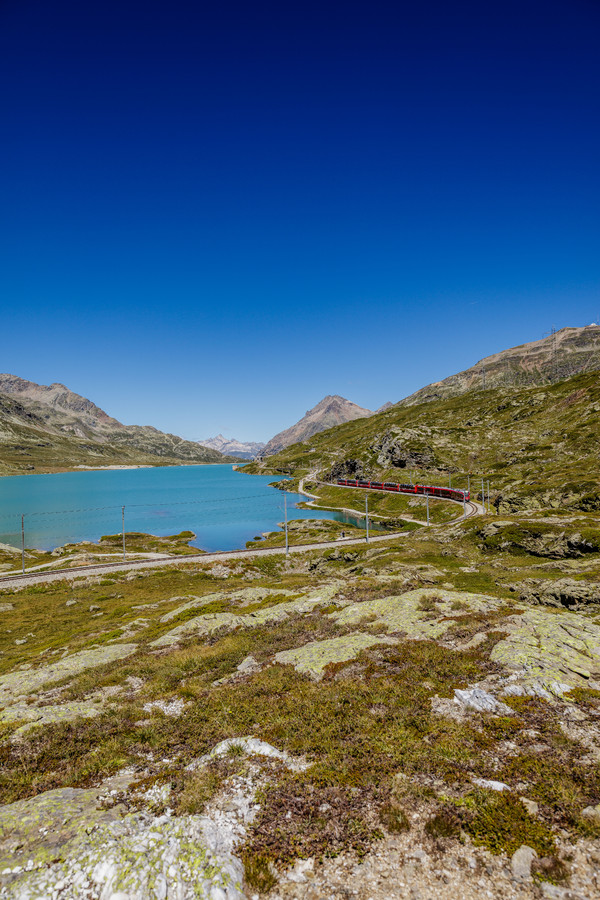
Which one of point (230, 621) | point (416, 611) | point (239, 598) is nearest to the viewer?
point (416, 611)

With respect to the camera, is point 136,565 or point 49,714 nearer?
point 49,714

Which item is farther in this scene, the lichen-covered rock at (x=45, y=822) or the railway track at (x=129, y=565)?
the railway track at (x=129, y=565)

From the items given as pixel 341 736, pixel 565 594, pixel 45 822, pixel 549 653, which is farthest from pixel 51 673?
pixel 565 594

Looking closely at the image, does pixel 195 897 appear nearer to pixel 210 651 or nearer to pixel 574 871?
pixel 574 871

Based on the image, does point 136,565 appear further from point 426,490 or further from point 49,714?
point 426,490

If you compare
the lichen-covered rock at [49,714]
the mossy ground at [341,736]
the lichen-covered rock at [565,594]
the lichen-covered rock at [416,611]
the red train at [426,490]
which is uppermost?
the mossy ground at [341,736]

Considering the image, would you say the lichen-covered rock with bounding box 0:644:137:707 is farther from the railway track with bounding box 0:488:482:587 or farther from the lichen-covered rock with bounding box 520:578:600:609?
the railway track with bounding box 0:488:482:587

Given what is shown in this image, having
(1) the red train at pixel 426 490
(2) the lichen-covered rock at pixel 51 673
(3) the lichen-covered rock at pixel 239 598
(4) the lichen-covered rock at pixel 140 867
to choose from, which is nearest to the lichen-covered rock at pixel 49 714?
(2) the lichen-covered rock at pixel 51 673

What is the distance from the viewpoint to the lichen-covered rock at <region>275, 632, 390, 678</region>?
17.1 m

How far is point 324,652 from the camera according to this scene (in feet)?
60.8

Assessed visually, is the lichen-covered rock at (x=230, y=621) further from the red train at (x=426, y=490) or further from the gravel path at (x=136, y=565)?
the red train at (x=426, y=490)

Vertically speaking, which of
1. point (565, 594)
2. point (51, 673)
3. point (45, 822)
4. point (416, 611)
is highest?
point (45, 822)

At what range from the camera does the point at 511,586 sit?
37469 mm

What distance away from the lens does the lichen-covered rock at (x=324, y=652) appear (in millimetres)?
17141
